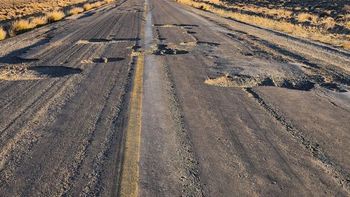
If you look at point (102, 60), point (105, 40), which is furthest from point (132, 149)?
point (105, 40)

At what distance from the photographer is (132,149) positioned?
4078 mm

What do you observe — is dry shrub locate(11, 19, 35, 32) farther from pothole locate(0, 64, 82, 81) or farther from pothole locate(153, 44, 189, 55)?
pothole locate(0, 64, 82, 81)

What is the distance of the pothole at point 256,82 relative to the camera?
22.5 feet

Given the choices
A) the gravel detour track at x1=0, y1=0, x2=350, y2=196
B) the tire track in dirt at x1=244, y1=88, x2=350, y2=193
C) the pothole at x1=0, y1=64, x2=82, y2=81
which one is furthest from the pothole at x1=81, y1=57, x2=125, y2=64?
the tire track in dirt at x1=244, y1=88, x2=350, y2=193

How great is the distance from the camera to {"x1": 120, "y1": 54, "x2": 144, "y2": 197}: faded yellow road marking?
330cm

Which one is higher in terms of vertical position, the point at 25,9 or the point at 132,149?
the point at 132,149

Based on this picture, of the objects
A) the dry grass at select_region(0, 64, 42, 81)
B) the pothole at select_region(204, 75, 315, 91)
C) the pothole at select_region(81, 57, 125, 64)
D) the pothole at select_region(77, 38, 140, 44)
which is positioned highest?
the pothole at select_region(204, 75, 315, 91)

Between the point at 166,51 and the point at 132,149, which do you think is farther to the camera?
the point at 166,51

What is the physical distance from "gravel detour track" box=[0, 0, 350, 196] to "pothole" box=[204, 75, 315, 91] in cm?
2

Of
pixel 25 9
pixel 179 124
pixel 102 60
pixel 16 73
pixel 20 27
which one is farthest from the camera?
pixel 25 9

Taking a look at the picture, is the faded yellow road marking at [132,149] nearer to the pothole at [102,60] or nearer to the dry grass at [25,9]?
the pothole at [102,60]

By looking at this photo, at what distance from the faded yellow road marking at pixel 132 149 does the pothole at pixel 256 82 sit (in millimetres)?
1536

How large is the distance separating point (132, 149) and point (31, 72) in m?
4.39

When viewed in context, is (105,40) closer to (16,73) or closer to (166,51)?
(166,51)
